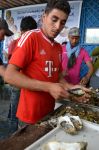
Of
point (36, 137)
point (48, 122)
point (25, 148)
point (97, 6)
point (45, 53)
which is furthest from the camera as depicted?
point (97, 6)

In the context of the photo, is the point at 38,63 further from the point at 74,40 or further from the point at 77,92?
the point at 74,40

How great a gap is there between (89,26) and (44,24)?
12.6 feet

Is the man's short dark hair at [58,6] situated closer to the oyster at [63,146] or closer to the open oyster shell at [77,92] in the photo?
the open oyster shell at [77,92]

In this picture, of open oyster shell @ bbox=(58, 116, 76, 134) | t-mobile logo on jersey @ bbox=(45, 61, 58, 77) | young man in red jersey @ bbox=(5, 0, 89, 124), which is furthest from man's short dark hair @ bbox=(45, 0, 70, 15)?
open oyster shell @ bbox=(58, 116, 76, 134)

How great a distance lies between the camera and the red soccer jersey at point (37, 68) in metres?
1.73

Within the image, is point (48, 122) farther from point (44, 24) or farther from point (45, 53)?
point (44, 24)

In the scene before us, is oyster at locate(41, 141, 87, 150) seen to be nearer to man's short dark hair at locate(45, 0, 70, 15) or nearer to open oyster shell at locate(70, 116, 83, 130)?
open oyster shell at locate(70, 116, 83, 130)

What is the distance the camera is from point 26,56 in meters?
1.68

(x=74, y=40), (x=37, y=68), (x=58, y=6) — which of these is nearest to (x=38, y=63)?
(x=37, y=68)

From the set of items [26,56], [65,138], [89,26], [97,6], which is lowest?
[65,138]

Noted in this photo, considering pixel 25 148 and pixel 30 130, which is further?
pixel 30 130

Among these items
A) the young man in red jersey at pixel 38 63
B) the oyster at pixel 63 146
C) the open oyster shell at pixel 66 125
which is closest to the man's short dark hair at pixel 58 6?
the young man in red jersey at pixel 38 63

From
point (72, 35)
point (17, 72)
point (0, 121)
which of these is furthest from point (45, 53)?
point (0, 121)

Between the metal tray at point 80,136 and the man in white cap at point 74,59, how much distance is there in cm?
210
